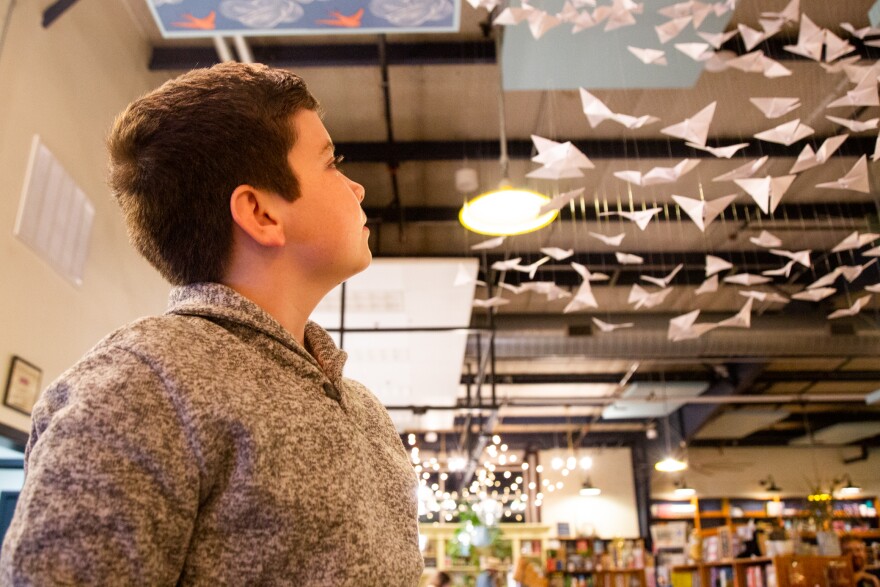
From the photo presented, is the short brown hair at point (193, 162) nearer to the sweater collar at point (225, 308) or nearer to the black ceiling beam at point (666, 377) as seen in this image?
the sweater collar at point (225, 308)

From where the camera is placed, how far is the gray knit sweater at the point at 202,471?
56 centimetres

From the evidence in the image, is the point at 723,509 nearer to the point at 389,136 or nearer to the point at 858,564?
the point at 858,564

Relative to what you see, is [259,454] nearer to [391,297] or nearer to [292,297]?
[292,297]

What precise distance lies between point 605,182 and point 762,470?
12995mm

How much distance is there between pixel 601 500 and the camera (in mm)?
17688

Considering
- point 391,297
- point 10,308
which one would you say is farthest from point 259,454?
point 391,297

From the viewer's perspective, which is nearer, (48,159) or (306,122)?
(306,122)

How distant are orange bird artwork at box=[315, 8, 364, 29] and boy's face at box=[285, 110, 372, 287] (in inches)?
115

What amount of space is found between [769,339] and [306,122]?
984 centimetres

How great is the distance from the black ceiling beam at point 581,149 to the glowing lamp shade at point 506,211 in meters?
2.47

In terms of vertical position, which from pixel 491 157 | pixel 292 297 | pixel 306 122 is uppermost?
pixel 491 157

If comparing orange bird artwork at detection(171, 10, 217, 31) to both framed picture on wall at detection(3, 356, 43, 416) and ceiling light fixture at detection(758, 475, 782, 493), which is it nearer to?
framed picture on wall at detection(3, 356, 43, 416)

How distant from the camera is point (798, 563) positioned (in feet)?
23.8

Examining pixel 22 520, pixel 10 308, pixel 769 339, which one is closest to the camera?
pixel 22 520
